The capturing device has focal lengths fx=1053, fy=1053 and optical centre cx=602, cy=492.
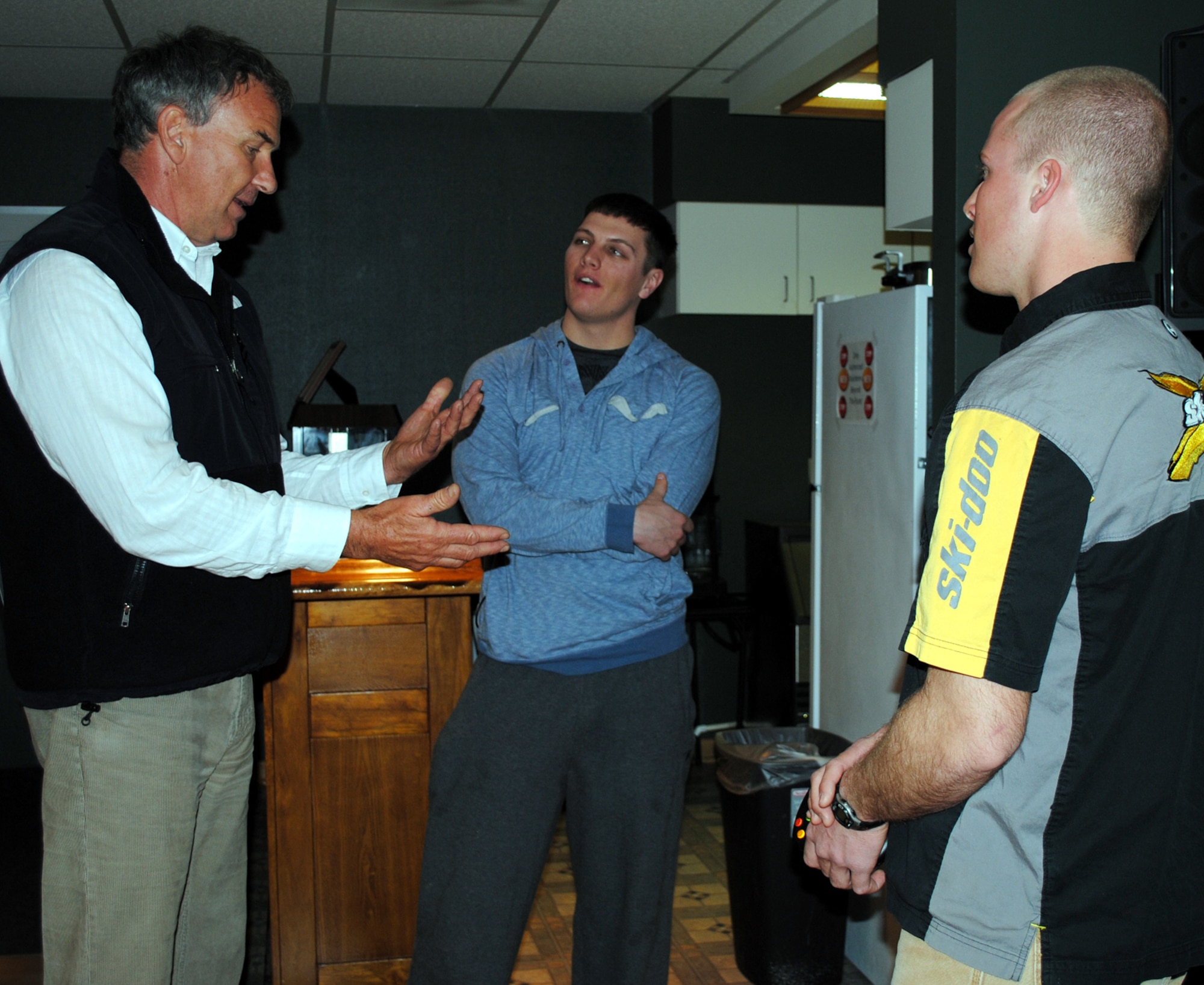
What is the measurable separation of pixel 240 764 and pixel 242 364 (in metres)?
0.64

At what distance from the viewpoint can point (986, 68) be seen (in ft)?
8.49

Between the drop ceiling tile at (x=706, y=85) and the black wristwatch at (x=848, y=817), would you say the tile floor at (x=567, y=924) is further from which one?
the drop ceiling tile at (x=706, y=85)

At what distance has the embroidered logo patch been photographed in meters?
1.11

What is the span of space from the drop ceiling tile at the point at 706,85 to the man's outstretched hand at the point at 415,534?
3.42m

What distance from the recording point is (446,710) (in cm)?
269

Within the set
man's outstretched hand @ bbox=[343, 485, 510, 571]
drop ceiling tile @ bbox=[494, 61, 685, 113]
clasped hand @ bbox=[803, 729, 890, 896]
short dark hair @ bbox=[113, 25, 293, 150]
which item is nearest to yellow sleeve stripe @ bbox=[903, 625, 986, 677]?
clasped hand @ bbox=[803, 729, 890, 896]

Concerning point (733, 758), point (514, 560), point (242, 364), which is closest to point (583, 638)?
point (514, 560)

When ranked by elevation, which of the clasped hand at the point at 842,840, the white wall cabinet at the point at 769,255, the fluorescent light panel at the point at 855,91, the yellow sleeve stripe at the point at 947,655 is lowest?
the clasped hand at the point at 842,840

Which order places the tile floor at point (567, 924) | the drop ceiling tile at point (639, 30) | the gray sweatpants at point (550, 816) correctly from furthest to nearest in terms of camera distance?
1. the drop ceiling tile at point (639, 30)
2. the tile floor at point (567, 924)
3. the gray sweatpants at point (550, 816)

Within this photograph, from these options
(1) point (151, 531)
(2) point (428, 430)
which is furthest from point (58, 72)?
(1) point (151, 531)

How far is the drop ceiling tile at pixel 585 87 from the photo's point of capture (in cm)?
439

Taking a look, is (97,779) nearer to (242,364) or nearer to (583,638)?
(242,364)

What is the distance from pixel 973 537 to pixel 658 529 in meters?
1.01

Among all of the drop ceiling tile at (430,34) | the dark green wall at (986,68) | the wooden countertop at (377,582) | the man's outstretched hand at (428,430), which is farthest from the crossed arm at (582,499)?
the drop ceiling tile at (430,34)
